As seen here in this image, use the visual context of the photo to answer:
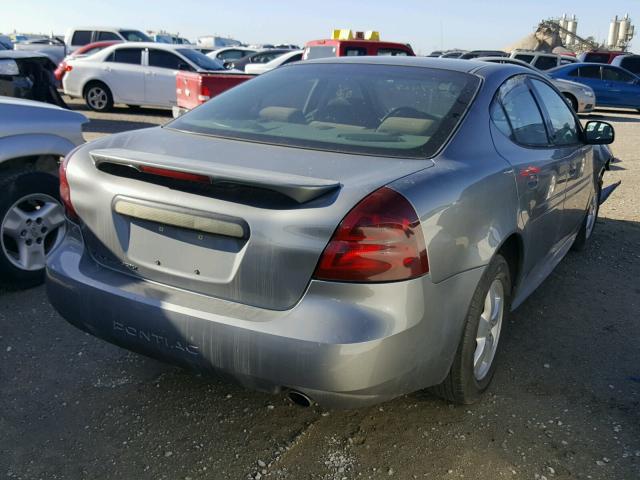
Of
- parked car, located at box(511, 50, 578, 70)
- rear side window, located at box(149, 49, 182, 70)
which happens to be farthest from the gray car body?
parked car, located at box(511, 50, 578, 70)

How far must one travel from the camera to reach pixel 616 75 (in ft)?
63.0

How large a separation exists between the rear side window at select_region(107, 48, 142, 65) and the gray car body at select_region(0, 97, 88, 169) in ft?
32.2

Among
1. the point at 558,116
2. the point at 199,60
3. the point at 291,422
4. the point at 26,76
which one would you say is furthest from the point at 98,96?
the point at 291,422

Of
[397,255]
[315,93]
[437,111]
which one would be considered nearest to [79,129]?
[315,93]

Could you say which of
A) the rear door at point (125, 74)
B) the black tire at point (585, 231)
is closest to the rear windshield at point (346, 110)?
the black tire at point (585, 231)

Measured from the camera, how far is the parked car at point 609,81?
19.1m

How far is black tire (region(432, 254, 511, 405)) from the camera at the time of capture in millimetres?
2613

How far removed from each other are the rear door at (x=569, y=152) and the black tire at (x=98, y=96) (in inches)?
456

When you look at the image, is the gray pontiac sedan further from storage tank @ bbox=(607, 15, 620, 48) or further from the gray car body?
storage tank @ bbox=(607, 15, 620, 48)

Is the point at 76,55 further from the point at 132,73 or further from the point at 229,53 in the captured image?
the point at 229,53

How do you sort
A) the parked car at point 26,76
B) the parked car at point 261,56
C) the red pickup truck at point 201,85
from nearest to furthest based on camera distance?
the parked car at point 26,76 → the red pickup truck at point 201,85 → the parked car at point 261,56

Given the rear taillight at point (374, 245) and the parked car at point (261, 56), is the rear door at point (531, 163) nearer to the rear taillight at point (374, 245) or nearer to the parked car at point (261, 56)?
the rear taillight at point (374, 245)

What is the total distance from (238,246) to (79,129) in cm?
280

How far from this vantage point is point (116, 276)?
8.46 ft
